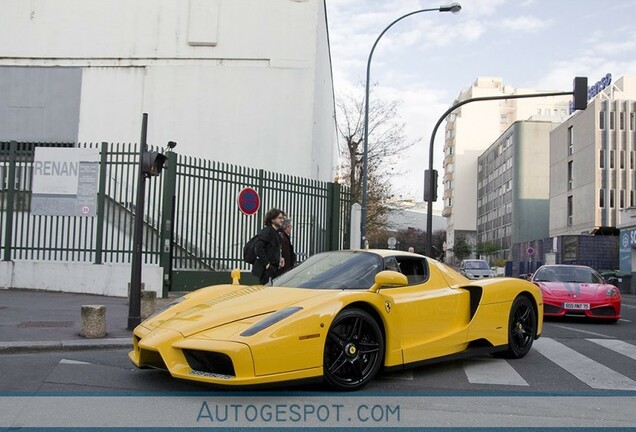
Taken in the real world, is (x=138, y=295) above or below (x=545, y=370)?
above

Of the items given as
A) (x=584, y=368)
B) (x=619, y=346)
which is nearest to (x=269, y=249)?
(x=584, y=368)

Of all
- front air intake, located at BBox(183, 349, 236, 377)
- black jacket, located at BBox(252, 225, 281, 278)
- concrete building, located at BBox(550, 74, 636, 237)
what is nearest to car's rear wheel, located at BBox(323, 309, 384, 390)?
front air intake, located at BBox(183, 349, 236, 377)

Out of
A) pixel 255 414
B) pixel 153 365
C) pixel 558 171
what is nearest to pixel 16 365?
pixel 153 365

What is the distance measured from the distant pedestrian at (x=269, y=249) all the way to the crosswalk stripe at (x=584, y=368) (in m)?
3.88

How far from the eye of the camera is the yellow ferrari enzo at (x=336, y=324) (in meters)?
4.54

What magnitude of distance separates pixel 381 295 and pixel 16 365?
361 cm

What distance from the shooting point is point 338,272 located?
5.79 metres

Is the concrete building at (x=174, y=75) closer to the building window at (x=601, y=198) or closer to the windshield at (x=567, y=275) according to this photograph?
the windshield at (x=567, y=275)

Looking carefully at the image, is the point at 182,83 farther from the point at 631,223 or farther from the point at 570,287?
the point at 631,223

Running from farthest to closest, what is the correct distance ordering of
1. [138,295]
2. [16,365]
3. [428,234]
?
[428,234], [138,295], [16,365]

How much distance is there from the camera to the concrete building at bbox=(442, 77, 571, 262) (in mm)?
90312

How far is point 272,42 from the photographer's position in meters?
21.1

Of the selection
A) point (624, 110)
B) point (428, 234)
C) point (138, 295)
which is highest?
point (624, 110)

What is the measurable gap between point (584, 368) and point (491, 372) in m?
1.17
